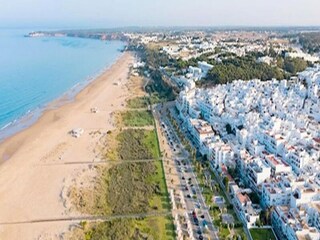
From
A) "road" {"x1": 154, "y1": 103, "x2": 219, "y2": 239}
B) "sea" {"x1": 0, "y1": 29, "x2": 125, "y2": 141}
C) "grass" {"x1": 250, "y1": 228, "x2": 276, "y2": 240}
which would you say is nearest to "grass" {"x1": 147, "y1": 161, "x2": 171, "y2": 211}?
"road" {"x1": 154, "y1": 103, "x2": 219, "y2": 239}

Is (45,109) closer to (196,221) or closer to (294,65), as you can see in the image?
(196,221)

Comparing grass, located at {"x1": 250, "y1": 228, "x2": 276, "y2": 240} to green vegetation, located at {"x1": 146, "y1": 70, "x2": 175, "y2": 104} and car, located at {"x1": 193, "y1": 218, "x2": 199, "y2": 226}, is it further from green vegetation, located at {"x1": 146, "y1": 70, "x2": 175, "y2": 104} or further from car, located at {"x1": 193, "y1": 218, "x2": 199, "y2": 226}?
green vegetation, located at {"x1": 146, "y1": 70, "x2": 175, "y2": 104}

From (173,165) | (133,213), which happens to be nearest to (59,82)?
(173,165)

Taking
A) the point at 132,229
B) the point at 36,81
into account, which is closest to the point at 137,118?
the point at 132,229

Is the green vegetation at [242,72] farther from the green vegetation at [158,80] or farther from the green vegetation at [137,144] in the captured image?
the green vegetation at [137,144]

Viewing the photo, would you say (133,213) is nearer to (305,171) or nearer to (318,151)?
(305,171)

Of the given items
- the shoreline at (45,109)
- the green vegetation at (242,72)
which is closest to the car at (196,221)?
the shoreline at (45,109)
